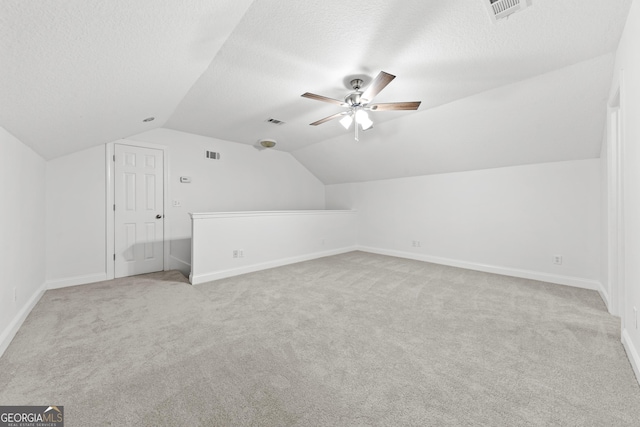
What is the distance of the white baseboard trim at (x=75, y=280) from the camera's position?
11.1 feet

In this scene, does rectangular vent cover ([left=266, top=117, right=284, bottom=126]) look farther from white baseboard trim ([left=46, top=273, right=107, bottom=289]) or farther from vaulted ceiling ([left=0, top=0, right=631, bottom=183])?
white baseboard trim ([left=46, top=273, right=107, bottom=289])

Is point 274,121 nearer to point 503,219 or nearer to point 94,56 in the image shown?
point 94,56

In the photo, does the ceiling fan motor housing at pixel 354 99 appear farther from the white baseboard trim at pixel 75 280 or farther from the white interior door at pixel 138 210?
the white baseboard trim at pixel 75 280

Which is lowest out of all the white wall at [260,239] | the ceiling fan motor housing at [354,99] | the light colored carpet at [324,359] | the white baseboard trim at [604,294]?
the light colored carpet at [324,359]

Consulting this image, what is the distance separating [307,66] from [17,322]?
3.56m

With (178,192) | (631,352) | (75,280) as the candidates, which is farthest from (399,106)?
(75,280)

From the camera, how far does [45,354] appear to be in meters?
1.87

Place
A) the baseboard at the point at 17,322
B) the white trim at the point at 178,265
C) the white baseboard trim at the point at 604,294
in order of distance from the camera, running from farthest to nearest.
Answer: the white trim at the point at 178,265, the white baseboard trim at the point at 604,294, the baseboard at the point at 17,322

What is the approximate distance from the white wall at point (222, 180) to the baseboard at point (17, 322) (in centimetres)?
172

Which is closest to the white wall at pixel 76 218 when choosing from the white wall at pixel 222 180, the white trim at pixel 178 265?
the white wall at pixel 222 180

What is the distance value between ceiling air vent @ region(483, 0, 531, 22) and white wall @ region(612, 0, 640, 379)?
0.64 metres

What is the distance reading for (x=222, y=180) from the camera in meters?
5.08

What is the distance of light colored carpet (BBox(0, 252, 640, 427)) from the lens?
4.40 ft

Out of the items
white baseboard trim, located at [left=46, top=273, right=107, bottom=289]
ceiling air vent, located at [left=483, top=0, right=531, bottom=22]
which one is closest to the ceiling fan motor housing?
ceiling air vent, located at [left=483, top=0, right=531, bottom=22]
